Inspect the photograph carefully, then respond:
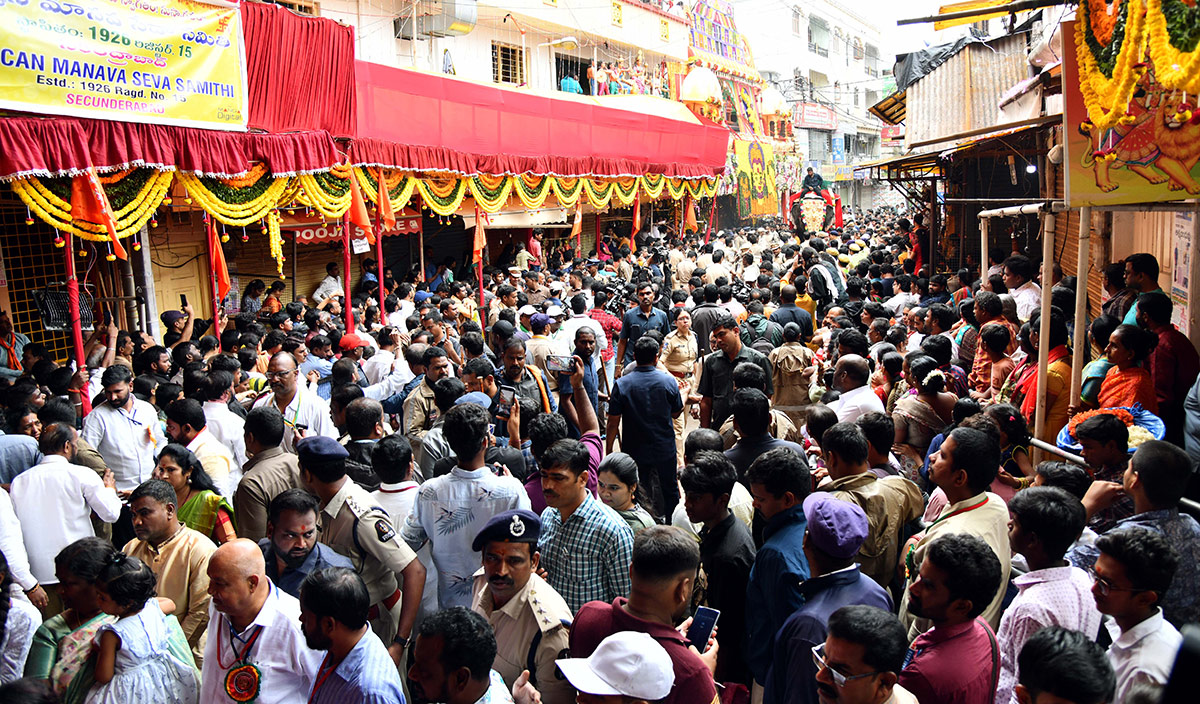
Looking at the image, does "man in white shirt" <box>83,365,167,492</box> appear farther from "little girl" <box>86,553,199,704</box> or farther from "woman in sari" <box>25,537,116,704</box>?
"little girl" <box>86,553,199,704</box>

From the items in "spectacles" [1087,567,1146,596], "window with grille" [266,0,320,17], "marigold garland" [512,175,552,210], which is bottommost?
"spectacles" [1087,567,1146,596]

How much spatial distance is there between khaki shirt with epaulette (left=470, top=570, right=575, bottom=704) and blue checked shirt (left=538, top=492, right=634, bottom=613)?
0.26 m

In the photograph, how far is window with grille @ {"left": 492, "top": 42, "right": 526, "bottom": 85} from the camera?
19.2m

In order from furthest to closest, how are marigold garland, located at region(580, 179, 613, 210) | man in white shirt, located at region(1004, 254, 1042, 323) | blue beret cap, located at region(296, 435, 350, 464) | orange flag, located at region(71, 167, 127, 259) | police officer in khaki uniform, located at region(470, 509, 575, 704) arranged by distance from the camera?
1. marigold garland, located at region(580, 179, 613, 210)
2. man in white shirt, located at region(1004, 254, 1042, 323)
3. orange flag, located at region(71, 167, 127, 259)
4. blue beret cap, located at region(296, 435, 350, 464)
5. police officer in khaki uniform, located at region(470, 509, 575, 704)

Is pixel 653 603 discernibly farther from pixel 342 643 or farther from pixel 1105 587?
pixel 1105 587

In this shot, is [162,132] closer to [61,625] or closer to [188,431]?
[188,431]

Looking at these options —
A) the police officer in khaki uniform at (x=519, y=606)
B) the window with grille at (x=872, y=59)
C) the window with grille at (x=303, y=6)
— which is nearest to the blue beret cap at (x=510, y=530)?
the police officer in khaki uniform at (x=519, y=606)

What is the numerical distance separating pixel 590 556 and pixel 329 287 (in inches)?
423

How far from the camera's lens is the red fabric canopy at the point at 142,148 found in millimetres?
6470

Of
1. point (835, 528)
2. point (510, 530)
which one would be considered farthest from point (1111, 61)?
point (510, 530)

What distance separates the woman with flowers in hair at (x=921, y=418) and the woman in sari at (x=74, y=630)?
3906 mm

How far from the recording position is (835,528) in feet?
9.13

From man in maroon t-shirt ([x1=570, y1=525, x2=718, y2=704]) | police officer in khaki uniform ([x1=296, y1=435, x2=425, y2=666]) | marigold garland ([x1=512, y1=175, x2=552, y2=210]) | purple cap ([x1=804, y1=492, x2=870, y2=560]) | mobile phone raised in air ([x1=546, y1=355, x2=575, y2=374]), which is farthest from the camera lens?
marigold garland ([x1=512, y1=175, x2=552, y2=210])

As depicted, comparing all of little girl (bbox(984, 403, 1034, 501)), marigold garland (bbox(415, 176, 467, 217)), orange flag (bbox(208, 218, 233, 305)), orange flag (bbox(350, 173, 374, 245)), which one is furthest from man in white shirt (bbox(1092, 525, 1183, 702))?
marigold garland (bbox(415, 176, 467, 217))
